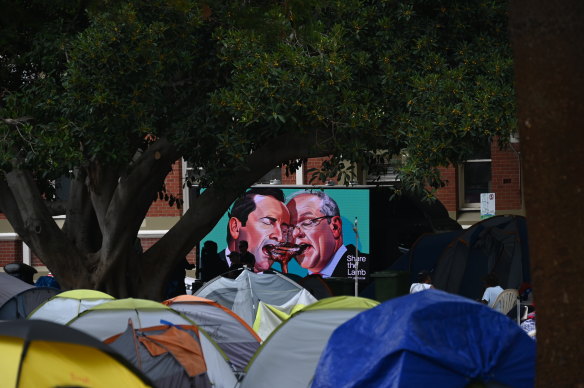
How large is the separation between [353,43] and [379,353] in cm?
771

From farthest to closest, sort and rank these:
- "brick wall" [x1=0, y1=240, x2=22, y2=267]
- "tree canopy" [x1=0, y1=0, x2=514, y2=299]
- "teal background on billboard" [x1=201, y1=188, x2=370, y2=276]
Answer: "brick wall" [x1=0, y1=240, x2=22, y2=267], "teal background on billboard" [x1=201, y1=188, x2=370, y2=276], "tree canopy" [x1=0, y1=0, x2=514, y2=299]

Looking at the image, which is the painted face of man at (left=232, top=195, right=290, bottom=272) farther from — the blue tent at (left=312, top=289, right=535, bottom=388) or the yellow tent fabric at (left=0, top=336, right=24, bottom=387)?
the yellow tent fabric at (left=0, top=336, right=24, bottom=387)

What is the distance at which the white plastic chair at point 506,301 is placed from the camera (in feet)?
54.5

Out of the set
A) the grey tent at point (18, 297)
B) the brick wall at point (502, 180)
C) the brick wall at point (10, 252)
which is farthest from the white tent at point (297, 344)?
the brick wall at point (10, 252)

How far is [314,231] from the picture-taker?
74.3ft

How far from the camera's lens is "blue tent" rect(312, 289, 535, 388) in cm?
821

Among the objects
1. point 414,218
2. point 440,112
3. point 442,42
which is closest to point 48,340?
point 440,112

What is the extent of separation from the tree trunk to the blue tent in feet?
5.60

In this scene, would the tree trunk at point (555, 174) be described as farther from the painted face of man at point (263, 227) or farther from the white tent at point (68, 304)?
the painted face of man at point (263, 227)

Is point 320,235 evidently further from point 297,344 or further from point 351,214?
point 297,344

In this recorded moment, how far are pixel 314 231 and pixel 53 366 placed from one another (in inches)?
585

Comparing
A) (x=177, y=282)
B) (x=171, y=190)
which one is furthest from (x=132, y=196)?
(x=171, y=190)

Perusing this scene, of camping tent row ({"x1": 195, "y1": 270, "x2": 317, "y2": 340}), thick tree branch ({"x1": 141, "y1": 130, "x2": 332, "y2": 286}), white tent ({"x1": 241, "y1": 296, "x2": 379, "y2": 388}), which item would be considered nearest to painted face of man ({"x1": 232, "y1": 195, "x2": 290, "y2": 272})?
thick tree branch ({"x1": 141, "y1": 130, "x2": 332, "y2": 286})

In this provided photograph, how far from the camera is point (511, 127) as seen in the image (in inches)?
560
